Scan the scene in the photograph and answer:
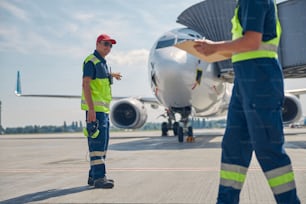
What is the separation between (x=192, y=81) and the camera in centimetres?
1041

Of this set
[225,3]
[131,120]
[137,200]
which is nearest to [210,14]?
[225,3]

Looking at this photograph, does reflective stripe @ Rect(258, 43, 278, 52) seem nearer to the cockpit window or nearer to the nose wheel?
the cockpit window

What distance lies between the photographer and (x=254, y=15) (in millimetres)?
2160

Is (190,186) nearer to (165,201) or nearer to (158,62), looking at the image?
(165,201)

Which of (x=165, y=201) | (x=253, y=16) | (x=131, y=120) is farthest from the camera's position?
(x=131, y=120)

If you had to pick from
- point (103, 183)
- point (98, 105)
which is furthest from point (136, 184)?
point (98, 105)

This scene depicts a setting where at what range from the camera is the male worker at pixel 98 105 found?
389 centimetres

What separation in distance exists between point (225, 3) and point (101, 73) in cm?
1096

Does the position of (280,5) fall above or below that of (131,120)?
above

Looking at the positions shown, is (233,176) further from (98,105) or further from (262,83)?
(98,105)

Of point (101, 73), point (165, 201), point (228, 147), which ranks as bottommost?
point (165, 201)

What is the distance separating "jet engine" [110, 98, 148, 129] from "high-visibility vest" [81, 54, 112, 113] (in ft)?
38.8

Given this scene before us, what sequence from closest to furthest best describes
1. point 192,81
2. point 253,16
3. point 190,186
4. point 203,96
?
point 253,16, point 190,186, point 192,81, point 203,96

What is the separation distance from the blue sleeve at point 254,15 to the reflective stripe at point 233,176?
37.3 inches
